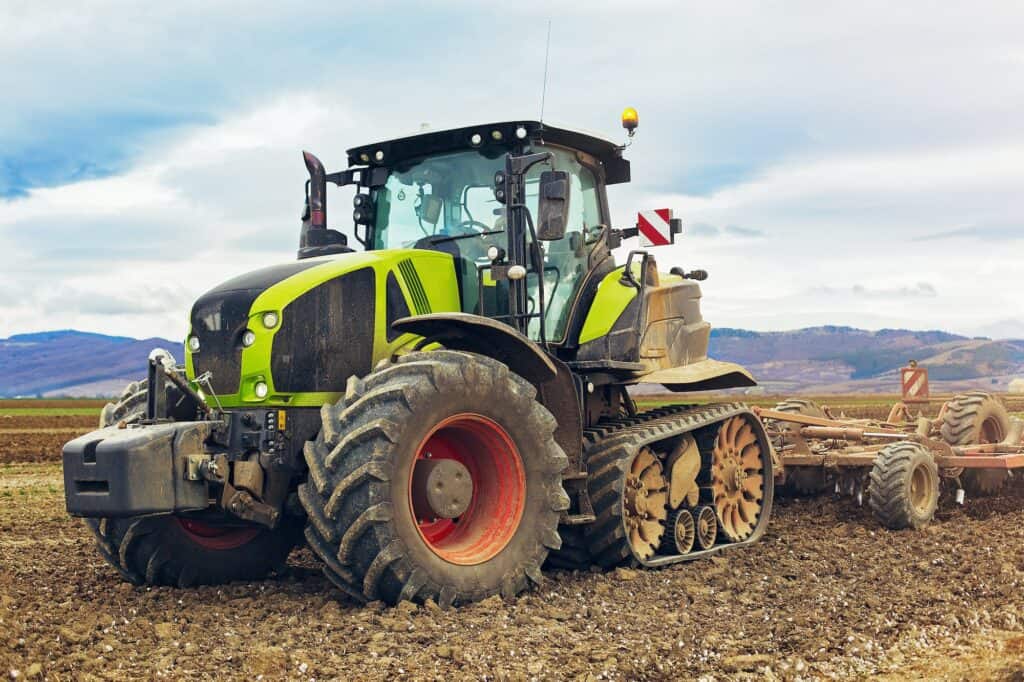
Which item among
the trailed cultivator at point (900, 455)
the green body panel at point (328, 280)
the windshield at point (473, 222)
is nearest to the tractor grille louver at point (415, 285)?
the green body panel at point (328, 280)

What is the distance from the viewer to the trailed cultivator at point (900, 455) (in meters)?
11.2

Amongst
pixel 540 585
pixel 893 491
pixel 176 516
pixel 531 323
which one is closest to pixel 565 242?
pixel 531 323

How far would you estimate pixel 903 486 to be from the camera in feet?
36.0

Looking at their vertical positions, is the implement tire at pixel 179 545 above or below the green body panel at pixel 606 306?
below

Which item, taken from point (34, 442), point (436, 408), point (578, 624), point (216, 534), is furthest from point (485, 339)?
point (34, 442)

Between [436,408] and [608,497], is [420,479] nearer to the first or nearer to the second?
[436,408]

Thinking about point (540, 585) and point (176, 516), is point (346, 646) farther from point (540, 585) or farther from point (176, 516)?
point (176, 516)

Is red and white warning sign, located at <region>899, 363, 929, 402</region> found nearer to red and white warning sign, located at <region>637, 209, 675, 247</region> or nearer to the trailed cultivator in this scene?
the trailed cultivator

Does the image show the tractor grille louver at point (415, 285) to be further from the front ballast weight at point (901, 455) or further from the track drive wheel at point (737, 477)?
the front ballast weight at point (901, 455)

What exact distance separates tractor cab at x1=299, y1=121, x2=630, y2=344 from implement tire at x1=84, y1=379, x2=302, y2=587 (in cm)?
213

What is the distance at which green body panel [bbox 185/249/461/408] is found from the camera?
7609mm

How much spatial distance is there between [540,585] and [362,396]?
2.03m

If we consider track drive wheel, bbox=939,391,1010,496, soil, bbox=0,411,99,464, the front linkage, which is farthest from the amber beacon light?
soil, bbox=0,411,99,464

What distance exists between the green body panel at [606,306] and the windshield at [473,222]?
23cm
